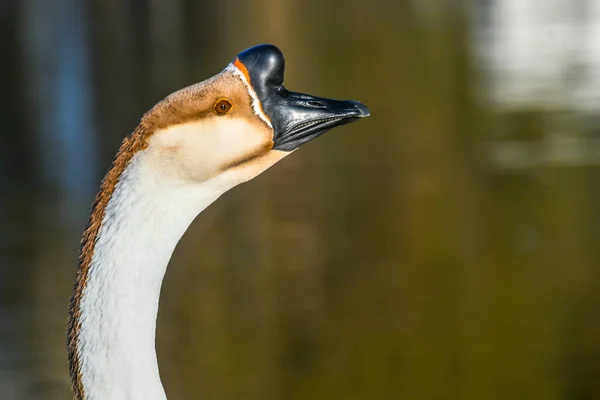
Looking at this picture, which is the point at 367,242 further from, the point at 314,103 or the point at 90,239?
the point at 90,239

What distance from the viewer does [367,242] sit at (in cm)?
1530

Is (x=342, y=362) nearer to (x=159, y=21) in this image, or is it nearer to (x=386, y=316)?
(x=386, y=316)

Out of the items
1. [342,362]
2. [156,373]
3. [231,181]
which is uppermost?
[231,181]

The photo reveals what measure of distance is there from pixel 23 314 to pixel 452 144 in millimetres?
10730

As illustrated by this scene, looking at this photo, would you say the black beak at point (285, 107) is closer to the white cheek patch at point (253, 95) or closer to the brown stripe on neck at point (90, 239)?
the white cheek patch at point (253, 95)

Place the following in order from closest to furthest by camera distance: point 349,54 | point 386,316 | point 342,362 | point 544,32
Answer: point 342,362
point 386,316
point 349,54
point 544,32

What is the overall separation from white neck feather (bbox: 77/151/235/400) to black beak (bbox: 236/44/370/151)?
0.61 m

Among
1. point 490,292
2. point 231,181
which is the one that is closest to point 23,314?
point 490,292

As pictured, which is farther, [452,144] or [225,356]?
[452,144]

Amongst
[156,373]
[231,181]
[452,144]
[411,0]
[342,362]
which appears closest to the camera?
[156,373]

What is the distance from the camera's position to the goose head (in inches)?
157

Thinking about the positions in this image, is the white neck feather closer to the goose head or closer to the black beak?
the goose head

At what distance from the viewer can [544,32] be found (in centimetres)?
4003

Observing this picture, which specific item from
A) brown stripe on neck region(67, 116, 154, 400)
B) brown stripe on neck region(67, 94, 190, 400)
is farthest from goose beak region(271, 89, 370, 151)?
brown stripe on neck region(67, 116, 154, 400)
